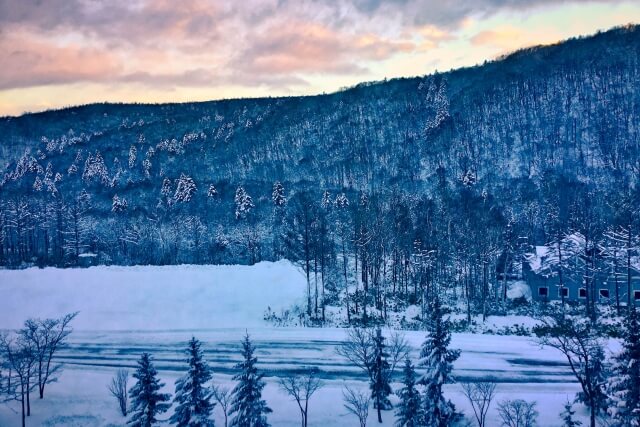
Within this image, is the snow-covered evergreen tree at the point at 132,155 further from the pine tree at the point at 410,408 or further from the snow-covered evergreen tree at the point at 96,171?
the pine tree at the point at 410,408

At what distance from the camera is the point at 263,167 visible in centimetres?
12644

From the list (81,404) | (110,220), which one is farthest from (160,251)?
(81,404)

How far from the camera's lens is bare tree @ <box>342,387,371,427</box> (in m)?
19.5

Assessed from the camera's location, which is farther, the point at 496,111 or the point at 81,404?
the point at 496,111

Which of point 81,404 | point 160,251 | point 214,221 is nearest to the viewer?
point 81,404

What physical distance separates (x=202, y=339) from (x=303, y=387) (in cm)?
1116

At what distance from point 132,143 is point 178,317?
412 feet

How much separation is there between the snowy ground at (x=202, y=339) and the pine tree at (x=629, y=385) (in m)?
2.81

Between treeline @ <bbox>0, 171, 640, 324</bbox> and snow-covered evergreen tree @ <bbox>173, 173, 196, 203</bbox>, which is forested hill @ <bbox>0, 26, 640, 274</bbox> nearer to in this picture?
snow-covered evergreen tree @ <bbox>173, 173, 196, 203</bbox>

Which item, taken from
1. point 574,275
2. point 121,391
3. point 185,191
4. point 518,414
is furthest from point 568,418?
point 185,191

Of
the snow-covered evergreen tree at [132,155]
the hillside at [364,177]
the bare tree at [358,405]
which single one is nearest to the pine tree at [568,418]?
the bare tree at [358,405]

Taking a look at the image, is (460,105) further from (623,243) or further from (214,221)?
(623,243)

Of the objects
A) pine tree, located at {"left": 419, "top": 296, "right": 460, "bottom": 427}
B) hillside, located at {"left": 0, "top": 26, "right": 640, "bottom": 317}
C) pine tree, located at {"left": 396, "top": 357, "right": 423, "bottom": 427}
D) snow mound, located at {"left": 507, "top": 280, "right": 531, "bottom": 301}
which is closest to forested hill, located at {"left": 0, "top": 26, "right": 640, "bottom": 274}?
hillside, located at {"left": 0, "top": 26, "right": 640, "bottom": 317}

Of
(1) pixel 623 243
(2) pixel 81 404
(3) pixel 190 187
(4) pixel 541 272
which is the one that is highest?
(3) pixel 190 187
